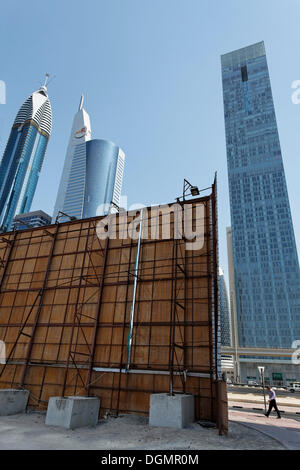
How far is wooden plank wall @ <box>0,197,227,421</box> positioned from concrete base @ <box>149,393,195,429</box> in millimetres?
1840

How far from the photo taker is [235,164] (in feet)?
430

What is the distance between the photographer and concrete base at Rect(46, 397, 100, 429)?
1452cm

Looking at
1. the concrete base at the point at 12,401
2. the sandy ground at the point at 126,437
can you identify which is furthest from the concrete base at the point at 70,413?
the concrete base at the point at 12,401

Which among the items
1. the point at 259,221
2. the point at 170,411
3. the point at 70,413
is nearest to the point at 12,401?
the point at 70,413

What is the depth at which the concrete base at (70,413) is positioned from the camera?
14.5 m

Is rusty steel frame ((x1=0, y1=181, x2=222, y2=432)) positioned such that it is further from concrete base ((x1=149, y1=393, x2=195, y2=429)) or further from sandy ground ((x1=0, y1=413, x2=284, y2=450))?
sandy ground ((x1=0, y1=413, x2=284, y2=450))

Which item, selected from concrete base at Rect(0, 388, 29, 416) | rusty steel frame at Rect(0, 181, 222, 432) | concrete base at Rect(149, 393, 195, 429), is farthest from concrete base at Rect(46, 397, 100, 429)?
concrete base at Rect(0, 388, 29, 416)

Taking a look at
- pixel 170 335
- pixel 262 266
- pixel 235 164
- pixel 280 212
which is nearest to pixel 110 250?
pixel 170 335

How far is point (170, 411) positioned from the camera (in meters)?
14.1

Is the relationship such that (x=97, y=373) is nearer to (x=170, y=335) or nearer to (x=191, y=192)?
(x=170, y=335)

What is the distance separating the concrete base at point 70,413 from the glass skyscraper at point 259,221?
101 meters

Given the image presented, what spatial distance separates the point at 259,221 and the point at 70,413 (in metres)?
114

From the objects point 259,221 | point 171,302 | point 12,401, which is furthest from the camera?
point 259,221

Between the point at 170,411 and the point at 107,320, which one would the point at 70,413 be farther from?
the point at 107,320
